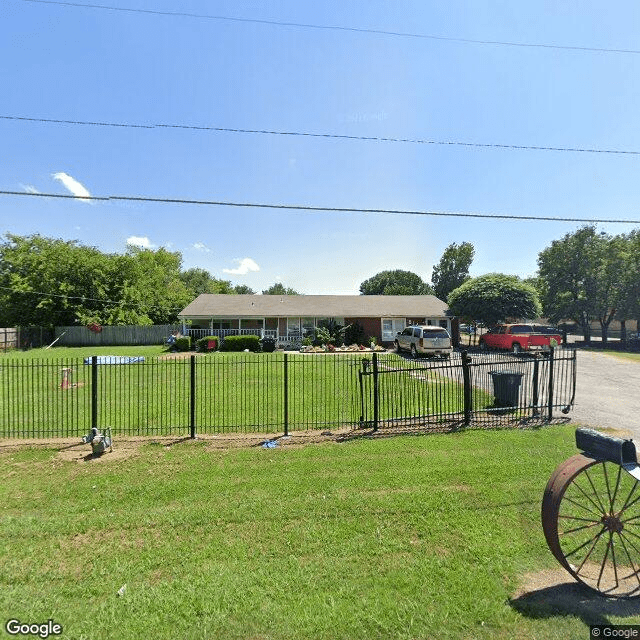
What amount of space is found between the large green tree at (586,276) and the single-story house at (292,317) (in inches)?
511

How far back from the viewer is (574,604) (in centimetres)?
274

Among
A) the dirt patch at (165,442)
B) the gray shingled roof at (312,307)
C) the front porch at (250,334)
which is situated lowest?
the dirt patch at (165,442)

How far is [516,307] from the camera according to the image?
25797 mm

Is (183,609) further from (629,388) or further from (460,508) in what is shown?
(629,388)

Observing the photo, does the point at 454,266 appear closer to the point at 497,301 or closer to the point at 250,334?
the point at 497,301

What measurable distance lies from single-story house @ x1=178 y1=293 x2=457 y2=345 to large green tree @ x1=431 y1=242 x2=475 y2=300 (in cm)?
2823

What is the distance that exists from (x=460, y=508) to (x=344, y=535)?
152cm

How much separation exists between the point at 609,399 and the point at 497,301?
676 inches

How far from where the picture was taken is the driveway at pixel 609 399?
7621 millimetres

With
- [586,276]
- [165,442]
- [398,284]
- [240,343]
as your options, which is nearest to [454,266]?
[398,284]

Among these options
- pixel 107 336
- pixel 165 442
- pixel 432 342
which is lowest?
pixel 165 442

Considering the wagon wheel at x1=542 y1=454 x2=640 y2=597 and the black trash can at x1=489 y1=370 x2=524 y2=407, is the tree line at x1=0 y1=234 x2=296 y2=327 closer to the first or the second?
the black trash can at x1=489 y1=370 x2=524 y2=407

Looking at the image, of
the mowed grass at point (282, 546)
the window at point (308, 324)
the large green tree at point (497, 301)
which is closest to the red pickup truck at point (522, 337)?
the large green tree at point (497, 301)

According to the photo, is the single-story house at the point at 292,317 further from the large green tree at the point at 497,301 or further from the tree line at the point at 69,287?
the tree line at the point at 69,287
